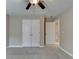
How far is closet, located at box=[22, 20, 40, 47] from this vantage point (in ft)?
31.3

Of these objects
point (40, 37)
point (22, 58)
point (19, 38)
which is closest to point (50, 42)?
point (40, 37)

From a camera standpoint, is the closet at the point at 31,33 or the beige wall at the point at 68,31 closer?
the beige wall at the point at 68,31

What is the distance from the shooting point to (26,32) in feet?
31.6

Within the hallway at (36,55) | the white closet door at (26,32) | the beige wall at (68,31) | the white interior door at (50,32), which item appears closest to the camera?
the hallway at (36,55)

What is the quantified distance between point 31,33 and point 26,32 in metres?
0.36

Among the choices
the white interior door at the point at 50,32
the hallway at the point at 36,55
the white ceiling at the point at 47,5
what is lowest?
the hallway at the point at 36,55

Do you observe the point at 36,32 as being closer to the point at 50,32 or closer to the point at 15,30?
the point at 15,30

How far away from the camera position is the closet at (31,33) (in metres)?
9.55

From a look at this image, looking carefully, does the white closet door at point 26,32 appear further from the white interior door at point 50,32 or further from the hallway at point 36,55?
the white interior door at point 50,32

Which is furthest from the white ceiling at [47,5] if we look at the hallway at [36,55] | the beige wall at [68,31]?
the hallway at [36,55]

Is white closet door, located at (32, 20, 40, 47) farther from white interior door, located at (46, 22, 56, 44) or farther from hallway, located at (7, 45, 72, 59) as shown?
white interior door, located at (46, 22, 56, 44)

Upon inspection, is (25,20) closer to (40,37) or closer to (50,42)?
(40,37)
